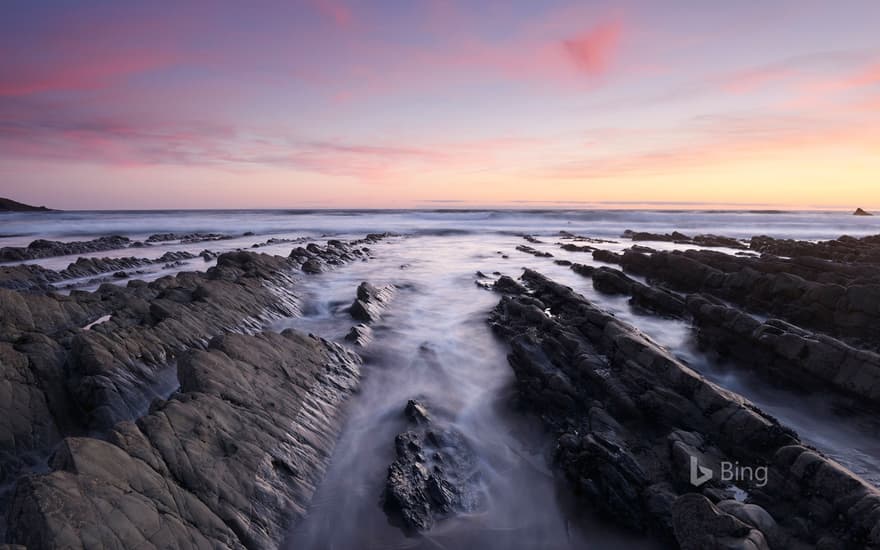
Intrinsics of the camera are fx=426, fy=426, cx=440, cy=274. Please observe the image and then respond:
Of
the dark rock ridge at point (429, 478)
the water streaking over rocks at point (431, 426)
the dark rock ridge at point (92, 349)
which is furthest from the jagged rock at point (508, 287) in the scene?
the dark rock ridge at point (429, 478)

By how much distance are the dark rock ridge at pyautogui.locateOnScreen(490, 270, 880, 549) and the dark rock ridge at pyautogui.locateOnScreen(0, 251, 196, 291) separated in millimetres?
24815

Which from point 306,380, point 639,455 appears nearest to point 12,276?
point 306,380

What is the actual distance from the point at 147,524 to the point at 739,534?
7.42 meters

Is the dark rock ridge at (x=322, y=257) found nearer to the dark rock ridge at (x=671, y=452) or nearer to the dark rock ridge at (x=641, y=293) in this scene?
the dark rock ridge at (x=641, y=293)

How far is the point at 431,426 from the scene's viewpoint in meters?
10.2

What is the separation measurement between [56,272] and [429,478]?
27.6 metres

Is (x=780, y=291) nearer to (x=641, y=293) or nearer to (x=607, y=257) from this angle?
(x=641, y=293)

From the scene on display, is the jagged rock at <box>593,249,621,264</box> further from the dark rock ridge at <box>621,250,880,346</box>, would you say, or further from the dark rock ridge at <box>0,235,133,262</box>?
the dark rock ridge at <box>0,235,133,262</box>

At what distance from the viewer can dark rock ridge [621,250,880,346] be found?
1507 cm

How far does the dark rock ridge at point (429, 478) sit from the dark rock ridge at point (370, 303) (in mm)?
8627

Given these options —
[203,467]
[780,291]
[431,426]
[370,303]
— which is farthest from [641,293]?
[203,467]

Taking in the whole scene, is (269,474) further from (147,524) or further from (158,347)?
(158,347)

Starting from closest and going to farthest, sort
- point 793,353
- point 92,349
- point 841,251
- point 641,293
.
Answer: point 92,349
point 793,353
point 641,293
point 841,251

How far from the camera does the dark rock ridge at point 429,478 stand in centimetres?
746
